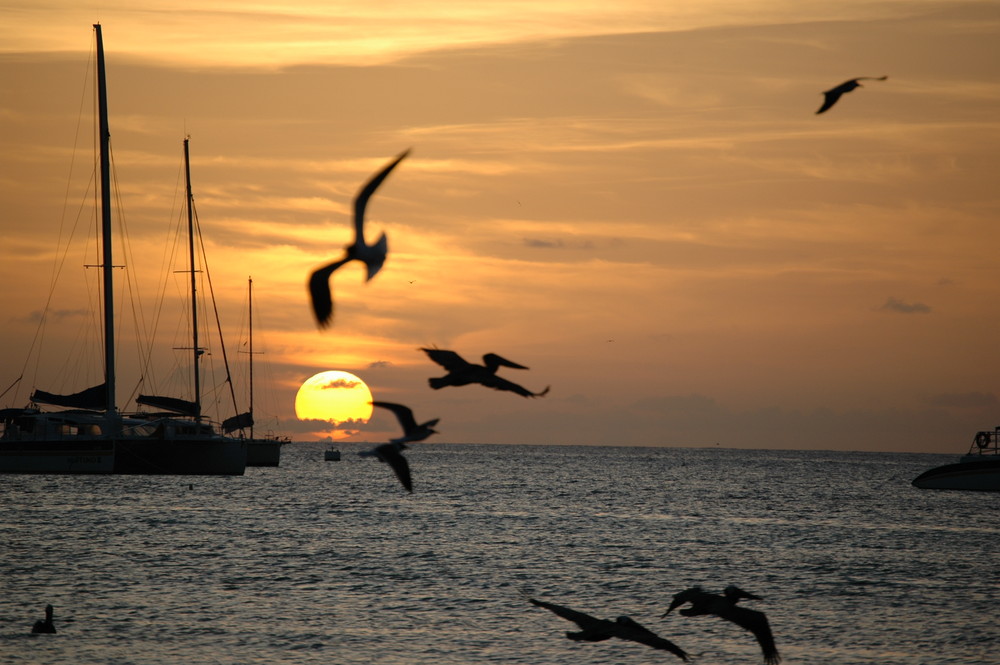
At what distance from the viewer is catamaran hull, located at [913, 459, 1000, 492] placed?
339 feet

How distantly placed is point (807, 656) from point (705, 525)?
49626mm

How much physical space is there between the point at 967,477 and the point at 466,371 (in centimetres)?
11101

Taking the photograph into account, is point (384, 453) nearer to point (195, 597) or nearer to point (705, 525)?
point (195, 597)

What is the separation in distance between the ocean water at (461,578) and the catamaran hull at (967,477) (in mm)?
2922

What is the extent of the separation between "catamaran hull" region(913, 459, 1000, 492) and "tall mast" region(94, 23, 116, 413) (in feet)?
240

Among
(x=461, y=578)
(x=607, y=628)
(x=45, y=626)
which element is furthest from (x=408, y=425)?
(x=461, y=578)

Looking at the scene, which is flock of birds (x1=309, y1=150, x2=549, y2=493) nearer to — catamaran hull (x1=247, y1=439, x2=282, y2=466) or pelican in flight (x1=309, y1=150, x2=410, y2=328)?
pelican in flight (x1=309, y1=150, x2=410, y2=328)

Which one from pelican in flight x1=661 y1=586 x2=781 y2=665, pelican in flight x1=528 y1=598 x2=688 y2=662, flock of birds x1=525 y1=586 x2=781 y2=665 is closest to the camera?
pelican in flight x1=528 y1=598 x2=688 y2=662

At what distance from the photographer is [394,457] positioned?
6285 millimetres

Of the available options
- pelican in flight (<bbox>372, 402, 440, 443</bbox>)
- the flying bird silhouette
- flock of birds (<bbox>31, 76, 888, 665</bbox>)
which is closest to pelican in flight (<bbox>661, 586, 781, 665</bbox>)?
flock of birds (<bbox>31, 76, 888, 665</bbox>)

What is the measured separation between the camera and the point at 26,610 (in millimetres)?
39812

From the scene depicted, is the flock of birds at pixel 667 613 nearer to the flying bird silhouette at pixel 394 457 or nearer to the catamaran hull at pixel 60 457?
the flying bird silhouette at pixel 394 457

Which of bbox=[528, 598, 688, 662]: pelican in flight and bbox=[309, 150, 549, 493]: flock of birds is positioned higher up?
bbox=[309, 150, 549, 493]: flock of birds

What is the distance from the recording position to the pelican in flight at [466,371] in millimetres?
6203
